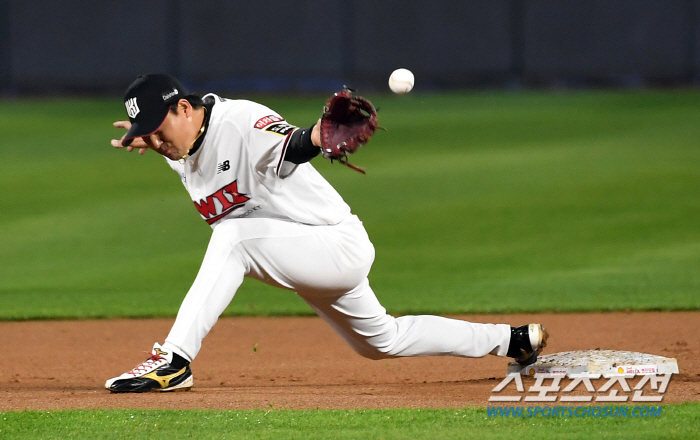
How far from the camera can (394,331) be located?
4.53 meters

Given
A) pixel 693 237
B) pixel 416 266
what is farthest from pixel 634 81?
pixel 416 266

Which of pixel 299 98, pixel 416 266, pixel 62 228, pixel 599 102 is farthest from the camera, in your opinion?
pixel 299 98

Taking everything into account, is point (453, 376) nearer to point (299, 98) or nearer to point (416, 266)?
point (416, 266)

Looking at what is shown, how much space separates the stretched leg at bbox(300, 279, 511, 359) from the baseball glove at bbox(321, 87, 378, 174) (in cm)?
77

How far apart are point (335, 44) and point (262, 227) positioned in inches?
527

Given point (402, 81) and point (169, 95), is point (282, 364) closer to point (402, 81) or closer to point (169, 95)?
point (169, 95)

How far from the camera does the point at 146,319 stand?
6.98 meters

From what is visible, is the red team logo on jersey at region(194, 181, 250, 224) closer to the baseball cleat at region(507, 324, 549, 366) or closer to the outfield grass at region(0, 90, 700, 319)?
the baseball cleat at region(507, 324, 549, 366)

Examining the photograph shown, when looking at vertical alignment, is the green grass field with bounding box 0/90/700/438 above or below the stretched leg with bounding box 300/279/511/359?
below

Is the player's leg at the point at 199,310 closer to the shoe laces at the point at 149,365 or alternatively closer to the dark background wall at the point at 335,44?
the shoe laces at the point at 149,365

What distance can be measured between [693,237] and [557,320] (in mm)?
3080

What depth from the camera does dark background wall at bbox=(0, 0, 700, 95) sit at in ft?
55.2

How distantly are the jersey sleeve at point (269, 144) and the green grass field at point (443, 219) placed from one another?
99cm

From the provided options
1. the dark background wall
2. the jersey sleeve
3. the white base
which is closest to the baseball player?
the jersey sleeve
